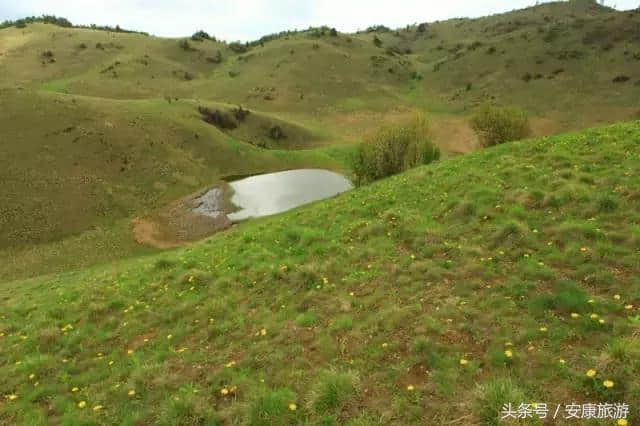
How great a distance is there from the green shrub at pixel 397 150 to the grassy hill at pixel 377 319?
14305 millimetres

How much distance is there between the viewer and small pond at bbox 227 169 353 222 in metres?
39.2

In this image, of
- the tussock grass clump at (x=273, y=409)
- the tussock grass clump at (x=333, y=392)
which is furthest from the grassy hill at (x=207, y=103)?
the tussock grass clump at (x=333, y=392)

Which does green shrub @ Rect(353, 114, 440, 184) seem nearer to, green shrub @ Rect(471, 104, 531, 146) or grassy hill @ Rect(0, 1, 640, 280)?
green shrub @ Rect(471, 104, 531, 146)

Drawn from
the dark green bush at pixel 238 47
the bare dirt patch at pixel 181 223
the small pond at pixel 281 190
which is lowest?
the bare dirt patch at pixel 181 223

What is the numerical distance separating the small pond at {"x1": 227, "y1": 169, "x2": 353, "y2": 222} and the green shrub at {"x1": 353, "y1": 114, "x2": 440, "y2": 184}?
25.0ft

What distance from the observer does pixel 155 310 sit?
14.0 meters

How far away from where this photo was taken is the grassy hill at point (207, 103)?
1454 inches

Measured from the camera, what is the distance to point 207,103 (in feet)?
205

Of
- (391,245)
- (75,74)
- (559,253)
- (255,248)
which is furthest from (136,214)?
(75,74)

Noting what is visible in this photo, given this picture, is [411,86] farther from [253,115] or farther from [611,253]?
[611,253]

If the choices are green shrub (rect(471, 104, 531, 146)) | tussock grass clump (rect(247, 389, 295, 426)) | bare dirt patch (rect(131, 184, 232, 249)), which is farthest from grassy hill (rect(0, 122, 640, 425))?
green shrub (rect(471, 104, 531, 146))

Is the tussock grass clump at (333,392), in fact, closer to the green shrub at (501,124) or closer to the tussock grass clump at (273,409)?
the tussock grass clump at (273,409)

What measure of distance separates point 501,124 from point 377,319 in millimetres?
29369

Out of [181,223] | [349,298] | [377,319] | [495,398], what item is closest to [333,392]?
[377,319]
